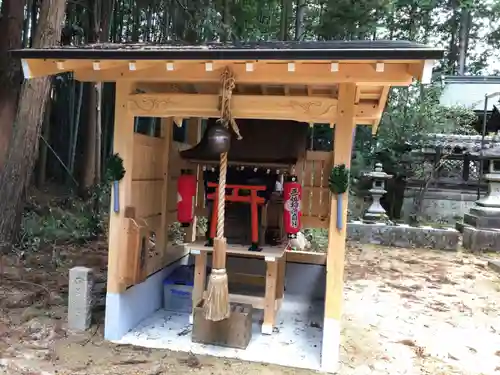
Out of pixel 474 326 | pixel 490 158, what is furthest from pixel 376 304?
pixel 490 158

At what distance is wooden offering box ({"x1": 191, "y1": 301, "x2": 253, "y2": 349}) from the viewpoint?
3.58 m

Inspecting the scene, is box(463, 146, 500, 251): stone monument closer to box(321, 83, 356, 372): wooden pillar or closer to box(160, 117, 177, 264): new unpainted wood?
box(321, 83, 356, 372): wooden pillar

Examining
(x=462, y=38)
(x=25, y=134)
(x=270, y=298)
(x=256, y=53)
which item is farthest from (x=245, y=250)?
(x=462, y=38)

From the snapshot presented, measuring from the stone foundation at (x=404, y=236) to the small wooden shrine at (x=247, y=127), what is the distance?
5106 mm

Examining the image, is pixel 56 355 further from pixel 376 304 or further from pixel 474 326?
pixel 474 326

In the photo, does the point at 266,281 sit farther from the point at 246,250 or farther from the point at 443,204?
the point at 443,204

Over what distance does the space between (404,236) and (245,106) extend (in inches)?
272

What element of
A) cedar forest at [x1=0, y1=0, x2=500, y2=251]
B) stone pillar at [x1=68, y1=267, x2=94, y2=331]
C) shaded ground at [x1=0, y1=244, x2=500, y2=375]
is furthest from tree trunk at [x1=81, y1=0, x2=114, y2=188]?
stone pillar at [x1=68, y1=267, x2=94, y2=331]

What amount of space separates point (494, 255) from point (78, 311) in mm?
8004

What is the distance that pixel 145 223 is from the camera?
12.8 ft

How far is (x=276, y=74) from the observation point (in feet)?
10.9

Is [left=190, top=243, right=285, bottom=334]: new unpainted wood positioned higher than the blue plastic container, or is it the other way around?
[left=190, top=243, right=285, bottom=334]: new unpainted wood

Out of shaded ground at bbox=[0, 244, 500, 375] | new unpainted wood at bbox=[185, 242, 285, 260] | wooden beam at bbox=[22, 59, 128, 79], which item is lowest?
shaded ground at bbox=[0, 244, 500, 375]

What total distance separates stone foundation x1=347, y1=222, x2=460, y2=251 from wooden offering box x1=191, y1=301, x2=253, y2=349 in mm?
6279
